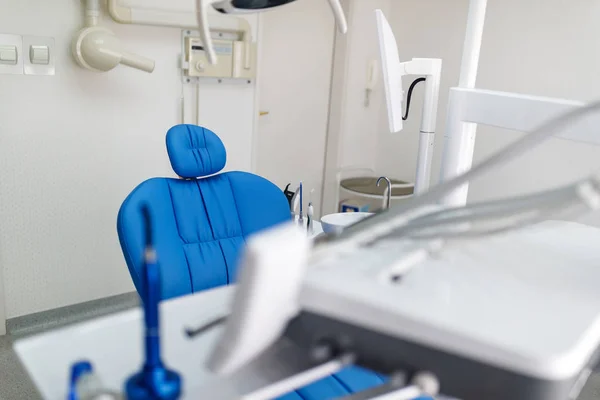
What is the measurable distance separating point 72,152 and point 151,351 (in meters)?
1.90

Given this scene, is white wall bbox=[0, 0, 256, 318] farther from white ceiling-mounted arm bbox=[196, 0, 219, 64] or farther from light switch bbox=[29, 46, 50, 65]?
white ceiling-mounted arm bbox=[196, 0, 219, 64]

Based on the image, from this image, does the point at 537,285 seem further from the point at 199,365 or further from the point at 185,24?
the point at 185,24

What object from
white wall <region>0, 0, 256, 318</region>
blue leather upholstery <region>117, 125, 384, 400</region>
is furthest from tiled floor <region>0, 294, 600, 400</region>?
blue leather upholstery <region>117, 125, 384, 400</region>

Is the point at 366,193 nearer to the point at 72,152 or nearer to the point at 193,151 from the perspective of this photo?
the point at 72,152

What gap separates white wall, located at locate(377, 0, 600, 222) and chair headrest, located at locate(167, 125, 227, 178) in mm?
1853

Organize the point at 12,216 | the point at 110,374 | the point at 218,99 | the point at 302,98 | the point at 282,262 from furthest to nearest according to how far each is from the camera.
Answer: the point at 302,98 < the point at 218,99 < the point at 12,216 < the point at 110,374 < the point at 282,262

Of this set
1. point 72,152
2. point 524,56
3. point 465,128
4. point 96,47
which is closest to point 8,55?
point 96,47

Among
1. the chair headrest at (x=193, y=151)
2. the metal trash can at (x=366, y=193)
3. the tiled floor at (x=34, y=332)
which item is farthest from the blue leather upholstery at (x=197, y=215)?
the metal trash can at (x=366, y=193)

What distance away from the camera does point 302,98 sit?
11.3 feet

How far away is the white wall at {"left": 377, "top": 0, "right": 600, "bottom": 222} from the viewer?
2.70 m

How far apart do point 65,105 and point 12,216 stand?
1.68 feet

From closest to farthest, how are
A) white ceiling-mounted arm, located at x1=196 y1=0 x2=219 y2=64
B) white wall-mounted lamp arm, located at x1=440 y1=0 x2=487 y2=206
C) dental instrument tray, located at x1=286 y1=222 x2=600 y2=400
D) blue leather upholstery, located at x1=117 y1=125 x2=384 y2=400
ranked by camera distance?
dental instrument tray, located at x1=286 y1=222 x2=600 y2=400, white ceiling-mounted arm, located at x1=196 y1=0 x2=219 y2=64, white wall-mounted lamp arm, located at x1=440 y1=0 x2=487 y2=206, blue leather upholstery, located at x1=117 y1=125 x2=384 y2=400

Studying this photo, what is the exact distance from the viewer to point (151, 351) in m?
0.75

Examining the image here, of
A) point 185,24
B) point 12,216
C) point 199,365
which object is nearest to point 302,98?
point 185,24
